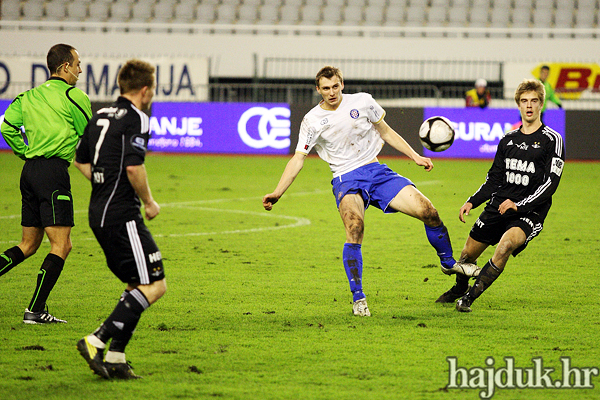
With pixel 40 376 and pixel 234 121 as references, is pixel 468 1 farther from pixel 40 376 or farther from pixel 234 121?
pixel 40 376

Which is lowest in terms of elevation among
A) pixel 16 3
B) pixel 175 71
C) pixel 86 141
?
pixel 86 141

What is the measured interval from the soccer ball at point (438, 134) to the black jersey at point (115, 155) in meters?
3.13

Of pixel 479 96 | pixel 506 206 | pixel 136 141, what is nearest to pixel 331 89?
pixel 506 206

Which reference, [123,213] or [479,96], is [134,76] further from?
[479,96]

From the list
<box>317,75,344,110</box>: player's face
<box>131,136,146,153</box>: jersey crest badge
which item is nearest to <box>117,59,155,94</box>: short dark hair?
<box>131,136,146,153</box>: jersey crest badge

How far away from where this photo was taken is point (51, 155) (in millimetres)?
5676

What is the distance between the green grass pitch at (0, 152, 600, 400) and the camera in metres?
4.36

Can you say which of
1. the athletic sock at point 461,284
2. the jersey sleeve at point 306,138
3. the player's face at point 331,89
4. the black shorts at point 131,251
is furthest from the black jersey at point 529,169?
the black shorts at point 131,251

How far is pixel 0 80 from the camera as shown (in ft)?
80.3

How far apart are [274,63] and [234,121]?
467cm

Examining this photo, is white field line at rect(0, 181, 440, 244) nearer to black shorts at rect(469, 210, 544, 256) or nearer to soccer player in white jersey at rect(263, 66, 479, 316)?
soccer player in white jersey at rect(263, 66, 479, 316)

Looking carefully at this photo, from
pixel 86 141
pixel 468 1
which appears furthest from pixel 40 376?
pixel 468 1

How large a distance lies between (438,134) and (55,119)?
3262 mm

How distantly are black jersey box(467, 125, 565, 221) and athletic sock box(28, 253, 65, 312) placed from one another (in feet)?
11.3
